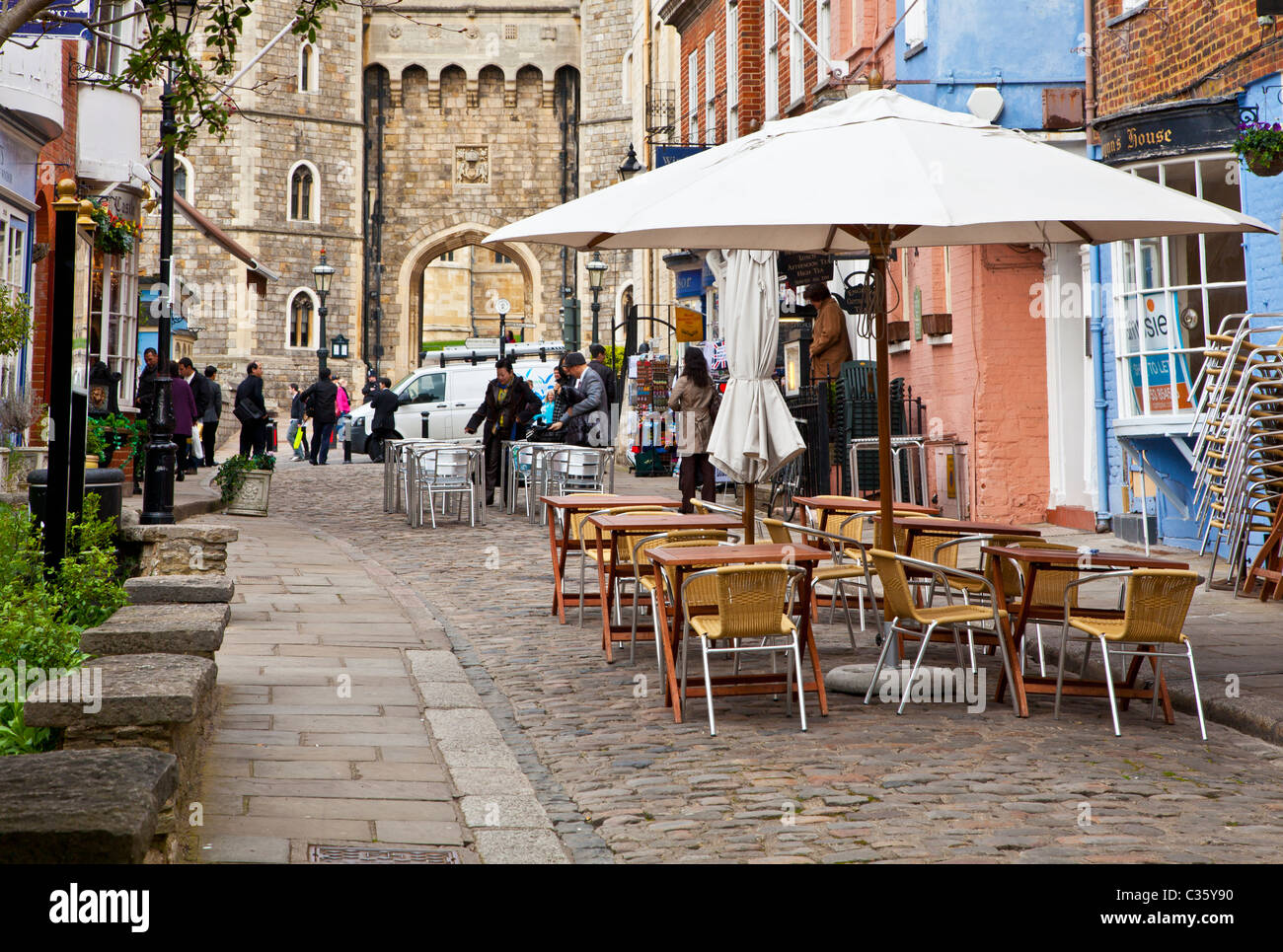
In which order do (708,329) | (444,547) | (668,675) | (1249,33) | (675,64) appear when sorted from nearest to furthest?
(668,675) → (1249,33) → (444,547) → (708,329) → (675,64)

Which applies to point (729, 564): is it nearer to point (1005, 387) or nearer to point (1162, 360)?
point (1162, 360)

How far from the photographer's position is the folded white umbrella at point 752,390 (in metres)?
7.98

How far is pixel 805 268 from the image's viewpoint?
17453 mm

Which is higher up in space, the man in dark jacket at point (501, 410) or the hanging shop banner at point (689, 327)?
the hanging shop banner at point (689, 327)

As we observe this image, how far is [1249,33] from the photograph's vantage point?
419 inches

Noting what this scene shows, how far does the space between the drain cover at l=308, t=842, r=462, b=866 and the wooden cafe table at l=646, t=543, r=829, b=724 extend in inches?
83.9

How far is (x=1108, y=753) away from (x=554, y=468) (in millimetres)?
9835

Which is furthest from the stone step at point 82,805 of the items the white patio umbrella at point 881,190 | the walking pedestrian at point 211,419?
the walking pedestrian at point 211,419

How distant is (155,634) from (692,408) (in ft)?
29.6

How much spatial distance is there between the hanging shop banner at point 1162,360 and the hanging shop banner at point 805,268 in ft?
16.0

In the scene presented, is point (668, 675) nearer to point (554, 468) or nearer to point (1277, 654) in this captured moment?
point (1277, 654)

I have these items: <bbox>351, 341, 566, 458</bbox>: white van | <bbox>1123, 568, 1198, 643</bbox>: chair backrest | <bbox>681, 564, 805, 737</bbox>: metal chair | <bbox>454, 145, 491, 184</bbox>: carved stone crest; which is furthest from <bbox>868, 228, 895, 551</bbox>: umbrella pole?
<bbox>454, 145, 491, 184</bbox>: carved stone crest

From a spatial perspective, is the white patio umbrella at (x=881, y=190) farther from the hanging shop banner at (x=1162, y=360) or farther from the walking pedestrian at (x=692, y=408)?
the walking pedestrian at (x=692, y=408)
